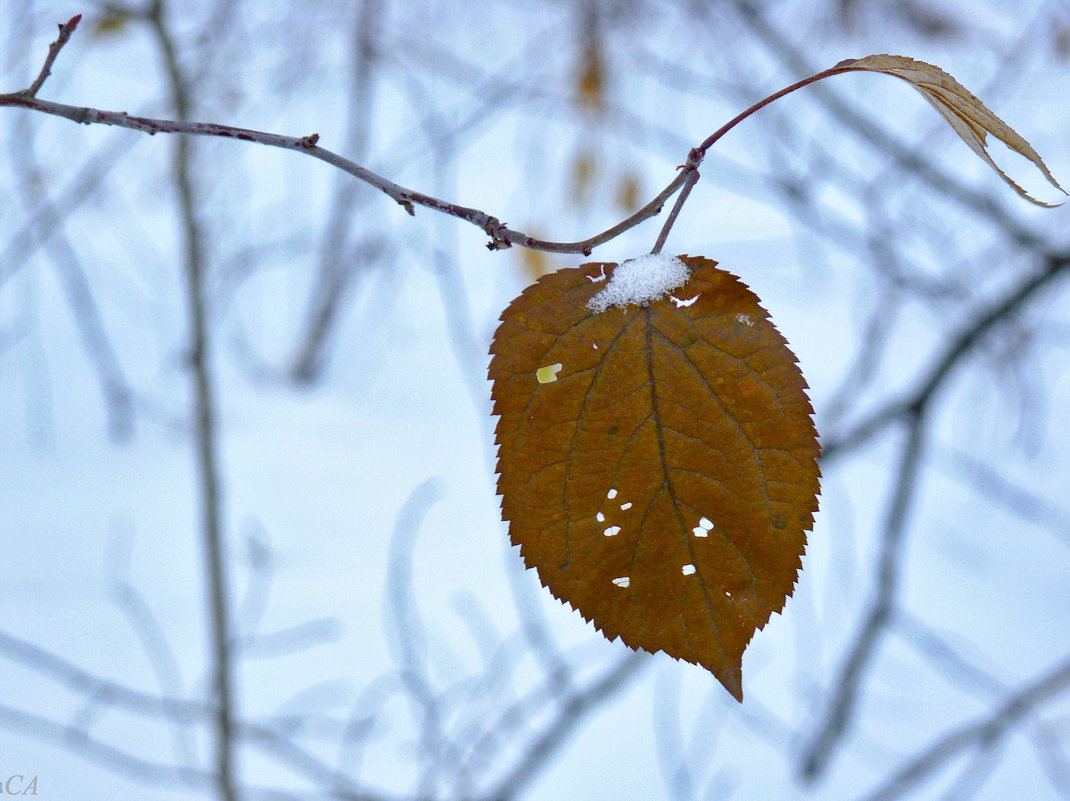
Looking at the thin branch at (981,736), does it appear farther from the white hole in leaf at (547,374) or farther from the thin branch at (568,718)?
the white hole in leaf at (547,374)

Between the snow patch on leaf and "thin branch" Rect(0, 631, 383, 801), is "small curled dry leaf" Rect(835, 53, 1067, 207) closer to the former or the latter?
the snow patch on leaf

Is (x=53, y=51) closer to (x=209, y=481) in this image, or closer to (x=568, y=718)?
(x=209, y=481)

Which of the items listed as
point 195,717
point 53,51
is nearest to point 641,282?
point 53,51

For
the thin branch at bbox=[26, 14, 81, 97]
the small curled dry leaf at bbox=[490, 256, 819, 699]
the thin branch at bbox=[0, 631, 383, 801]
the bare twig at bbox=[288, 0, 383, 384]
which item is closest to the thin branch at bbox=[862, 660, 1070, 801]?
the thin branch at bbox=[0, 631, 383, 801]

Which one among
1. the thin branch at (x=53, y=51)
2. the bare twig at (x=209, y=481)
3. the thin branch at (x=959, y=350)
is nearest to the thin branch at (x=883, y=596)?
the thin branch at (x=959, y=350)

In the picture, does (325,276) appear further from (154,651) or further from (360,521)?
(154,651)

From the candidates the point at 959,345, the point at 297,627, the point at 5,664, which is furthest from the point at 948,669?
the point at 5,664
